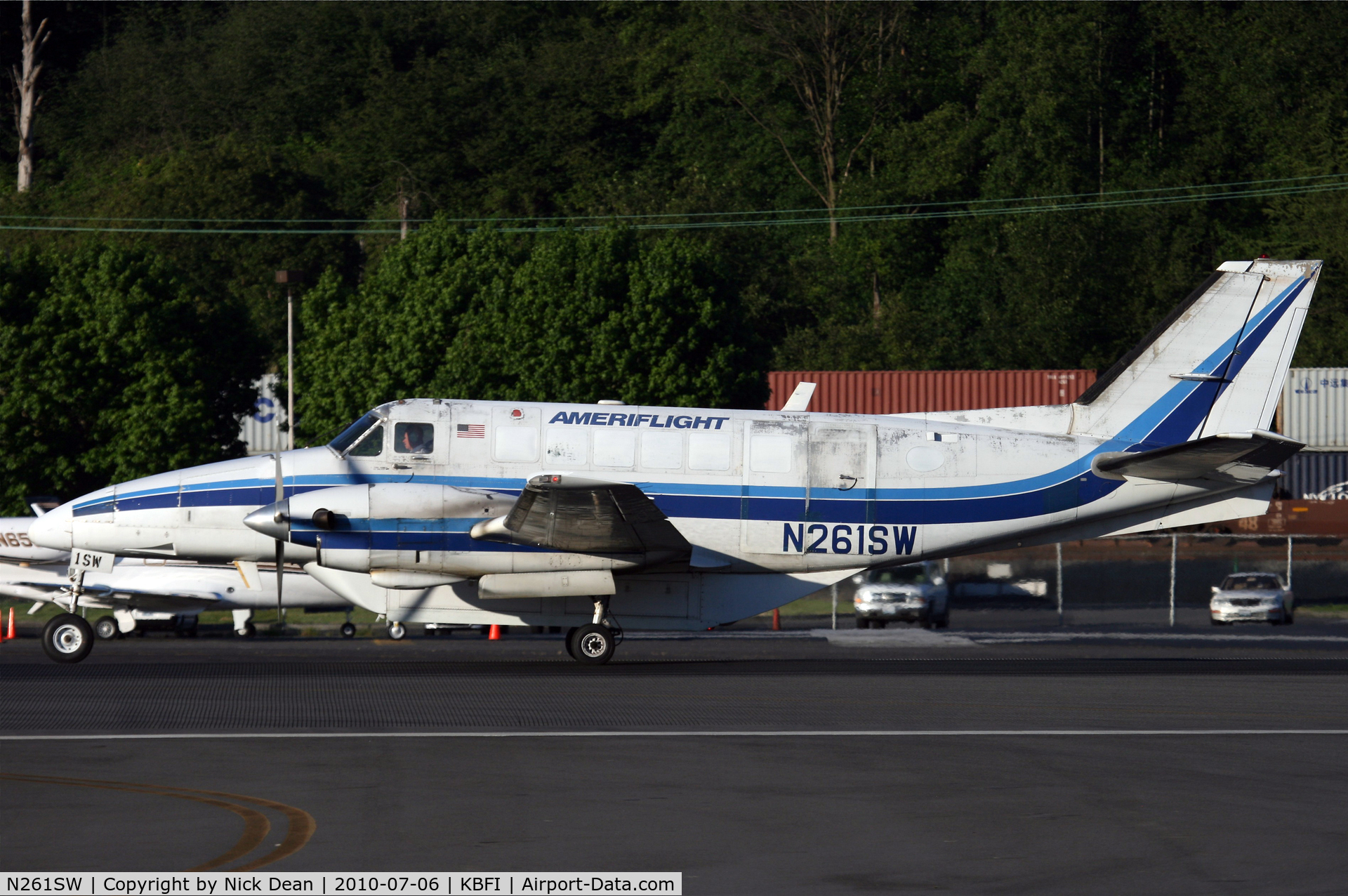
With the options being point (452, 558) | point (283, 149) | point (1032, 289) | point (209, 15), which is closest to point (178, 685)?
point (452, 558)

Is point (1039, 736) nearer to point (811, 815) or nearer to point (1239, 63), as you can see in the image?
→ point (811, 815)

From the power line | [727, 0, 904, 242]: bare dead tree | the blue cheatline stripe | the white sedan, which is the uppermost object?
[727, 0, 904, 242]: bare dead tree

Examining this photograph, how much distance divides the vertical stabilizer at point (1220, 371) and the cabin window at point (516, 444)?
24.9ft

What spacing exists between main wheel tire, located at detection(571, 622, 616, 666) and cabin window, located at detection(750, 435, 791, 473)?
295cm

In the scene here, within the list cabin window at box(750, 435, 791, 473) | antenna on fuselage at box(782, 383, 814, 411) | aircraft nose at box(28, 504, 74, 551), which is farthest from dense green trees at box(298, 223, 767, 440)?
aircraft nose at box(28, 504, 74, 551)

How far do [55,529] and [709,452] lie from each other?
8.66 metres

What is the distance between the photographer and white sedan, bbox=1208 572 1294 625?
30.8 metres

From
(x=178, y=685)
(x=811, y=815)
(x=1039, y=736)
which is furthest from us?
(x=178, y=685)

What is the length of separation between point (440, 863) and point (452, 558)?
10.2 m

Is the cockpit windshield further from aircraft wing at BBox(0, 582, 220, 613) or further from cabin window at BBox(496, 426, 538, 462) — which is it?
aircraft wing at BBox(0, 582, 220, 613)

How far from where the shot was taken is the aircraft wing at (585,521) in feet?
56.1

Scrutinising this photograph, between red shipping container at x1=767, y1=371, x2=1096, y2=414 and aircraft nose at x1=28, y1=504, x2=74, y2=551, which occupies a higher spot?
red shipping container at x1=767, y1=371, x2=1096, y2=414

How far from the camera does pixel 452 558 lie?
18406 mm

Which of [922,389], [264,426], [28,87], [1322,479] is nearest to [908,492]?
[922,389]
